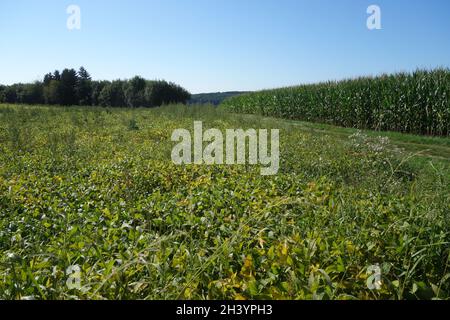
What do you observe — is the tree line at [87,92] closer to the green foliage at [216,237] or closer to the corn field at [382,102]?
the corn field at [382,102]

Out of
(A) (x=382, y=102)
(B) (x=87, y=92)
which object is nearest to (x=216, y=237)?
(A) (x=382, y=102)

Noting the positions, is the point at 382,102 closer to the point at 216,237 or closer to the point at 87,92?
the point at 216,237

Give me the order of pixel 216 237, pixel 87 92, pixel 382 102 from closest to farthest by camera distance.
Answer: pixel 216 237 → pixel 382 102 → pixel 87 92

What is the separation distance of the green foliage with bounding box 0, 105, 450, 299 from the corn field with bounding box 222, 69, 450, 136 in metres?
8.25

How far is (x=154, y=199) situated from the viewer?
4.13 metres

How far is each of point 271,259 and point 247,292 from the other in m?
0.35

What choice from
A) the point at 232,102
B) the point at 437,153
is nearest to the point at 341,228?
the point at 437,153

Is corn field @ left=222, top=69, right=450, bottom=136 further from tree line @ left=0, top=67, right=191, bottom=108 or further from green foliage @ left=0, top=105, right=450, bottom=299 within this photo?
tree line @ left=0, top=67, right=191, bottom=108

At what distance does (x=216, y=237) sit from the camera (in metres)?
2.87

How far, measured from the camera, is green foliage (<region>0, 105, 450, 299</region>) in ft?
6.48

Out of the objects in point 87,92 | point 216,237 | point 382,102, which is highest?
point 87,92

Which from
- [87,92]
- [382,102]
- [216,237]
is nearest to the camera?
[216,237]

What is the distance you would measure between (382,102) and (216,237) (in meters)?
17.7

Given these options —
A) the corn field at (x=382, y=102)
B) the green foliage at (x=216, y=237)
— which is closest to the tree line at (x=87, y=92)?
the corn field at (x=382, y=102)
